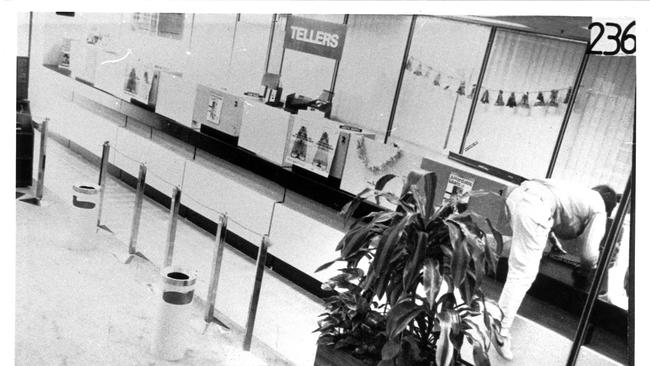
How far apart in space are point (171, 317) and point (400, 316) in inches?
60.7

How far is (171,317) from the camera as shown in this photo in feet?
10.4

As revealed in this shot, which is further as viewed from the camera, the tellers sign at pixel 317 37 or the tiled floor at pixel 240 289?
the tellers sign at pixel 317 37

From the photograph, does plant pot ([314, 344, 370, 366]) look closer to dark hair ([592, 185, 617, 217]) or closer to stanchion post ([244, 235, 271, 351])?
stanchion post ([244, 235, 271, 351])

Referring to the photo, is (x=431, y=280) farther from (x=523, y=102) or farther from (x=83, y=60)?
(x=83, y=60)

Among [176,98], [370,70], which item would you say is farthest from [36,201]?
[370,70]

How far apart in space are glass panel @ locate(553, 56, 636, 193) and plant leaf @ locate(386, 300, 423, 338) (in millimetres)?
2975

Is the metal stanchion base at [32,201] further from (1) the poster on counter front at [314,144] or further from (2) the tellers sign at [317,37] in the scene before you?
(2) the tellers sign at [317,37]

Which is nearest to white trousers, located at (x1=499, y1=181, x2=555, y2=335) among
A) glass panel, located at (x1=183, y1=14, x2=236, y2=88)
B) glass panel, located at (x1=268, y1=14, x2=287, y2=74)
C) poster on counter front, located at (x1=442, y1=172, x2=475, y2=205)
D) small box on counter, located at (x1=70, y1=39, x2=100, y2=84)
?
poster on counter front, located at (x1=442, y1=172, x2=475, y2=205)

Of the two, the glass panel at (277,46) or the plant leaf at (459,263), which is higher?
the glass panel at (277,46)

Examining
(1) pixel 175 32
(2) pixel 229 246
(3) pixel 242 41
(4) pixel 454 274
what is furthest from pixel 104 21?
(4) pixel 454 274

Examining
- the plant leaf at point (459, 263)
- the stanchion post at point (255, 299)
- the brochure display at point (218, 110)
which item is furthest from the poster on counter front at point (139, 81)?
the plant leaf at point (459, 263)

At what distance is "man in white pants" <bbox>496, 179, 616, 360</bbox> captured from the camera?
354cm

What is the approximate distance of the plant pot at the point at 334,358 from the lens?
2457mm

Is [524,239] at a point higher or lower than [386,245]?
lower
